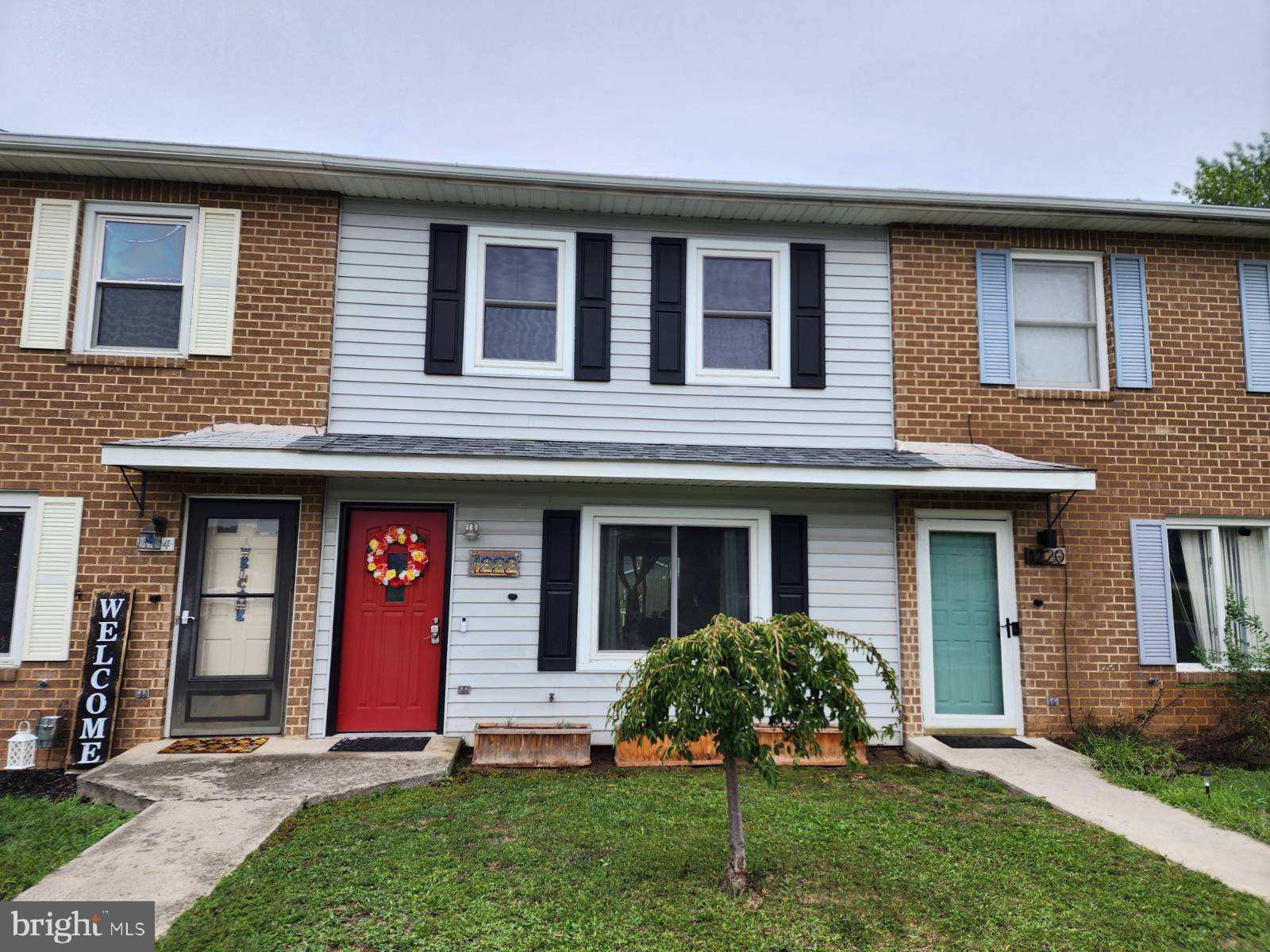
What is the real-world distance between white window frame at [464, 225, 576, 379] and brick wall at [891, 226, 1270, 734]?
3.20m

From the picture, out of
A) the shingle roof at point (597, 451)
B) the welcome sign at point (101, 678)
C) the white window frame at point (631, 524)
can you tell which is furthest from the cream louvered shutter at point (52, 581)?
the white window frame at point (631, 524)

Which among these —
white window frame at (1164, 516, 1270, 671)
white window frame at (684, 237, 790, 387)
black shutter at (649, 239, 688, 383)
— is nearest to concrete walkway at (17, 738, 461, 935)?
black shutter at (649, 239, 688, 383)

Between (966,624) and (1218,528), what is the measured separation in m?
2.77

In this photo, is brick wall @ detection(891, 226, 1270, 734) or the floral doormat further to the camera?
brick wall @ detection(891, 226, 1270, 734)

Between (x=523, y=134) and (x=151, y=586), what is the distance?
19.2 meters

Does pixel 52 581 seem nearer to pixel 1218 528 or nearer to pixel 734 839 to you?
pixel 734 839

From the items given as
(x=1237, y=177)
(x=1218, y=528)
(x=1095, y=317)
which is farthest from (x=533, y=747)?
(x=1237, y=177)

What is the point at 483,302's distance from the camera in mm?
6812

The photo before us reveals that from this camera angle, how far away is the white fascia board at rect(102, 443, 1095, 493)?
5582 millimetres

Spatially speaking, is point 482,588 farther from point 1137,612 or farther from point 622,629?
point 1137,612

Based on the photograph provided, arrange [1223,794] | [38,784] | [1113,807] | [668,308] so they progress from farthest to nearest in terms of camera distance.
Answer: [668,308] < [38,784] < [1223,794] < [1113,807]

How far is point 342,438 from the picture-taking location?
6270 mm

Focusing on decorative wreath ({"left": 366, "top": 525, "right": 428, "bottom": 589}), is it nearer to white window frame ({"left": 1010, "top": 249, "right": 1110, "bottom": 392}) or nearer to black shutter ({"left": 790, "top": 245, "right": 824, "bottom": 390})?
black shutter ({"left": 790, "top": 245, "right": 824, "bottom": 390})

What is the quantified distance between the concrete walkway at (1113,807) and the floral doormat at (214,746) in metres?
5.69
